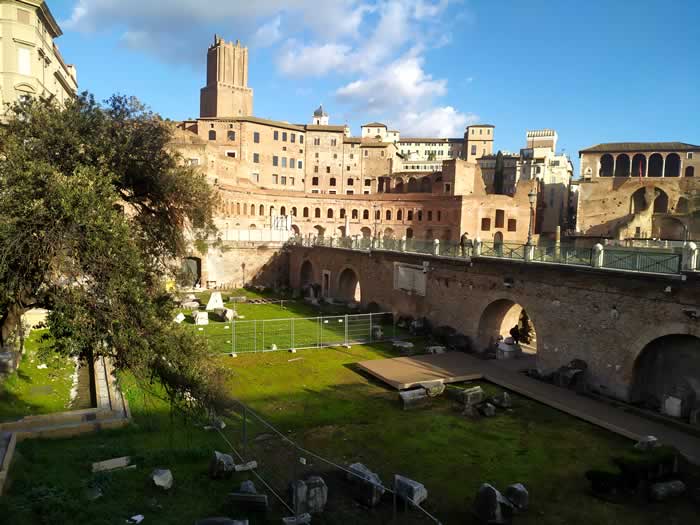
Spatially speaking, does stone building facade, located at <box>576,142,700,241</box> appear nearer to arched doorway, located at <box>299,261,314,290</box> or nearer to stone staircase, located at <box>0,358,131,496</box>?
arched doorway, located at <box>299,261,314,290</box>

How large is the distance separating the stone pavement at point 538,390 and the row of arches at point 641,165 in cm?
5622

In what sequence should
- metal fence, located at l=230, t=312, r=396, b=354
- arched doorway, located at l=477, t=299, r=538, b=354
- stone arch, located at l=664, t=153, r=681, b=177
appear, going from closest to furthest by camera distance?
arched doorway, located at l=477, t=299, r=538, b=354 → metal fence, located at l=230, t=312, r=396, b=354 → stone arch, located at l=664, t=153, r=681, b=177

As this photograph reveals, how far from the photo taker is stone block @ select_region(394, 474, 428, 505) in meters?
8.42

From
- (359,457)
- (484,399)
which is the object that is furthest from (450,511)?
(484,399)

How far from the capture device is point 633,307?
535 inches

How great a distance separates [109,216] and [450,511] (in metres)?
7.64

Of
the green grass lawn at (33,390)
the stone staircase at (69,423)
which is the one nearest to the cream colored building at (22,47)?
the green grass lawn at (33,390)

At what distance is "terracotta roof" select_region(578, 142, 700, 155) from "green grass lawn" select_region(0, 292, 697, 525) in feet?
196

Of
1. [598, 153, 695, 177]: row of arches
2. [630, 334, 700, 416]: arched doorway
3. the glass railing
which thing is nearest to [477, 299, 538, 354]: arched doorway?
the glass railing

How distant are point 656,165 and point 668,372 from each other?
61.9 m

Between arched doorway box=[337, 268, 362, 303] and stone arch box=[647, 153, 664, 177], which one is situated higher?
stone arch box=[647, 153, 664, 177]

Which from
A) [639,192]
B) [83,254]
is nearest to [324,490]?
[83,254]

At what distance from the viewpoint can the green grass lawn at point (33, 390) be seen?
488 inches

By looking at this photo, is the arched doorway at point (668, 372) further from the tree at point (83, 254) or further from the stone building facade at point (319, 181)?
the stone building facade at point (319, 181)
